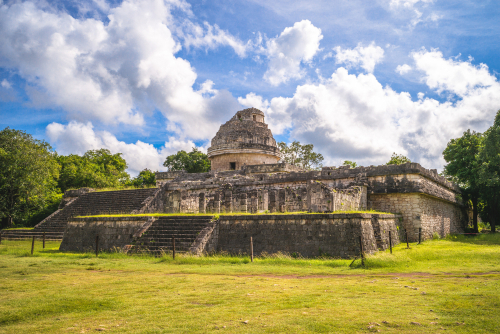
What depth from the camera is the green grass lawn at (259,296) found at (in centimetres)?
498

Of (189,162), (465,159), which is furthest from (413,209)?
(189,162)

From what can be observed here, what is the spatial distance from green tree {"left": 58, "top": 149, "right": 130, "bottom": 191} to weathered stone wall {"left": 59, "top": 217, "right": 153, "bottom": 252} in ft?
59.8

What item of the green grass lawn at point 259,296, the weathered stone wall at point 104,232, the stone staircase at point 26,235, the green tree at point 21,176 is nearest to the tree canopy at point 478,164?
the green grass lawn at point 259,296

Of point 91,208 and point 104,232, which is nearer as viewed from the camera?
point 104,232

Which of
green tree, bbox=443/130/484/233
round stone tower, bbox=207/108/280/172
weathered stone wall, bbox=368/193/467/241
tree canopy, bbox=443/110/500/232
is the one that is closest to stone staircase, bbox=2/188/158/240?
round stone tower, bbox=207/108/280/172

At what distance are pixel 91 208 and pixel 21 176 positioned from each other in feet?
18.8

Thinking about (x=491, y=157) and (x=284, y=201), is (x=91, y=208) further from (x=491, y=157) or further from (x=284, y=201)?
(x=491, y=157)

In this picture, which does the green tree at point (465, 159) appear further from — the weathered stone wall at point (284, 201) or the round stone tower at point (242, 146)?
the round stone tower at point (242, 146)

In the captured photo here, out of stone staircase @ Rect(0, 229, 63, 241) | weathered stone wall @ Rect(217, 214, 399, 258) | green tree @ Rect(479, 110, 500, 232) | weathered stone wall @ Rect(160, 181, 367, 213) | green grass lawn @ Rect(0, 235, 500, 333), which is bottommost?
green grass lawn @ Rect(0, 235, 500, 333)

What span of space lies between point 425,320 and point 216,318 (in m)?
2.90

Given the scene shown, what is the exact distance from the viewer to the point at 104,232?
52.9ft

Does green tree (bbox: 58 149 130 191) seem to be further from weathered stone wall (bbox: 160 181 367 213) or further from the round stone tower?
weathered stone wall (bbox: 160 181 367 213)

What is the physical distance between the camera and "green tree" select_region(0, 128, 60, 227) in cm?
2502

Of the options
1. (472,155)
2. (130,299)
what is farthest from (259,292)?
(472,155)
